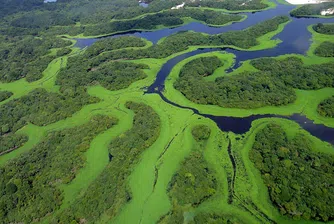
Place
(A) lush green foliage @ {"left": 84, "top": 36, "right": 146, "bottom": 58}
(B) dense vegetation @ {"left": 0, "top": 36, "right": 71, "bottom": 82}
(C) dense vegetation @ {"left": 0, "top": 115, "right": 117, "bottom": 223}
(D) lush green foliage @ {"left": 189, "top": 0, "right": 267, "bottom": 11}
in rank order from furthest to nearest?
(D) lush green foliage @ {"left": 189, "top": 0, "right": 267, "bottom": 11}
(A) lush green foliage @ {"left": 84, "top": 36, "right": 146, "bottom": 58}
(B) dense vegetation @ {"left": 0, "top": 36, "right": 71, "bottom": 82}
(C) dense vegetation @ {"left": 0, "top": 115, "right": 117, "bottom": 223}

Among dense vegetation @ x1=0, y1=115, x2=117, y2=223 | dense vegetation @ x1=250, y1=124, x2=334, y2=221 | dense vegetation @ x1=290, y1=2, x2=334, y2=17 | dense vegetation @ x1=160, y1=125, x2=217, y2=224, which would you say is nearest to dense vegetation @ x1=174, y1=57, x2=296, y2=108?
dense vegetation @ x1=250, y1=124, x2=334, y2=221

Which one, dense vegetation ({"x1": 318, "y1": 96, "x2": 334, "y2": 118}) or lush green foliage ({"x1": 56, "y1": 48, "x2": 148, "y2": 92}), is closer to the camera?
dense vegetation ({"x1": 318, "y1": 96, "x2": 334, "y2": 118})

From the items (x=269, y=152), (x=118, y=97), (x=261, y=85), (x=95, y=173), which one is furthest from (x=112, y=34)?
(x=269, y=152)

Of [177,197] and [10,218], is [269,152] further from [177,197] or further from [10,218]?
[10,218]

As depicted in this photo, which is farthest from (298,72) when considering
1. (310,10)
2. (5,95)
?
(5,95)

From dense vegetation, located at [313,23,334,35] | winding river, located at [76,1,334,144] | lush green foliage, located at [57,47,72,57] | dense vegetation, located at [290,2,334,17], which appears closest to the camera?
winding river, located at [76,1,334,144]

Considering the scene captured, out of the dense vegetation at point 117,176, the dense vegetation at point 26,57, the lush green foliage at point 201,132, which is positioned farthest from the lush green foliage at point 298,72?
the dense vegetation at point 26,57

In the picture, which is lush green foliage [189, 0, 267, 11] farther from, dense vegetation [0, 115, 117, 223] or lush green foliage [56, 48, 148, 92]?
dense vegetation [0, 115, 117, 223]
